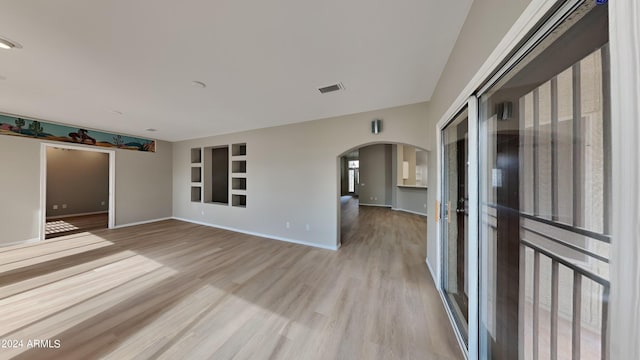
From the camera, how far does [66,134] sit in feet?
15.5

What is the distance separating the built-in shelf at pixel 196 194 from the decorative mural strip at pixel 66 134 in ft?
5.75

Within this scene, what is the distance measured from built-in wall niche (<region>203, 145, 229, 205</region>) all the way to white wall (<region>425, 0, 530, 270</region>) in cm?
608

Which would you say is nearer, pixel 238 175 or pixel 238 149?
pixel 238 175

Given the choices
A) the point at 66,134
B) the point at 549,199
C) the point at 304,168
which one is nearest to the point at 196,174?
the point at 66,134

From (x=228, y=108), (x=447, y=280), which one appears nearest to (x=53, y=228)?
(x=228, y=108)

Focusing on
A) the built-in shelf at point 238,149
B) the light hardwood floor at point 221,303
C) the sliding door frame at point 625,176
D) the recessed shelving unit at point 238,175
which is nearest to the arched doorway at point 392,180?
the recessed shelving unit at point 238,175

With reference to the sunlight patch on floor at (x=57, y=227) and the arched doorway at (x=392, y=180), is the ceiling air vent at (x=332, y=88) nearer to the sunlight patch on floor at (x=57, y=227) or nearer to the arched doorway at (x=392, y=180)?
the arched doorway at (x=392, y=180)

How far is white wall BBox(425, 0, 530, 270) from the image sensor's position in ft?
3.30

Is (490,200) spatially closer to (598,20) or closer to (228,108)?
(598,20)

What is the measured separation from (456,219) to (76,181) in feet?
38.6

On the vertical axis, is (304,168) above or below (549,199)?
above

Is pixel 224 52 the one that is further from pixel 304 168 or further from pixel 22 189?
pixel 22 189

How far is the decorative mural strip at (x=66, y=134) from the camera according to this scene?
4.03m

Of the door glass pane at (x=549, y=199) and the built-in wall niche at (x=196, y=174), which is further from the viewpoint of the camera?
the built-in wall niche at (x=196, y=174)
